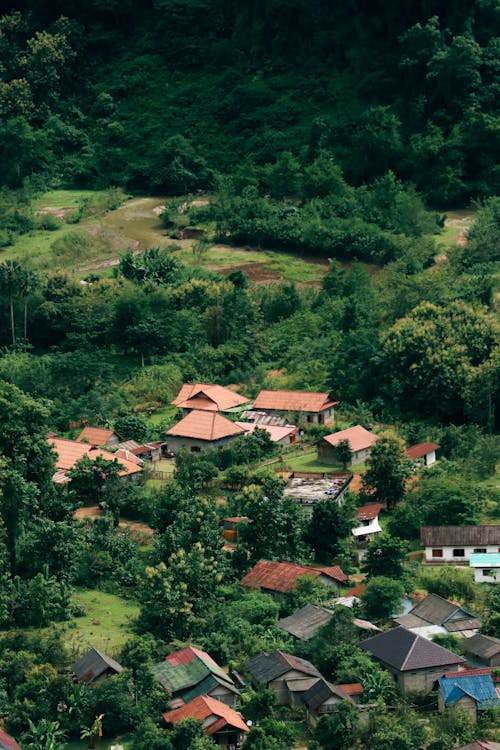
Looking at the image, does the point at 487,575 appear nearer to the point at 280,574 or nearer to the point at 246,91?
the point at 280,574

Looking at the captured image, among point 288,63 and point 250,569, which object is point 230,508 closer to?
point 250,569

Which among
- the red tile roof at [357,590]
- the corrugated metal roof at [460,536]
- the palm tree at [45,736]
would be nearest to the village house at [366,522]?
the corrugated metal roof at [460,536]

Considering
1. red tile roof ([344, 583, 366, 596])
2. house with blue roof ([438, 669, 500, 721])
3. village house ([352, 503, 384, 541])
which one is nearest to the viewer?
house with blue roof ([438, 669, 500, 721])


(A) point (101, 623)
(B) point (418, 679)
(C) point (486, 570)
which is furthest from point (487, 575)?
(A) point (101, 623)

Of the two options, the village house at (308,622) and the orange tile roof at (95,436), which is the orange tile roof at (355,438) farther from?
the village house at (308,622)

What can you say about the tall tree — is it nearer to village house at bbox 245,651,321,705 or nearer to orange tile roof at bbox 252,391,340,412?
orange tile roof at bbox 252,391,340,412

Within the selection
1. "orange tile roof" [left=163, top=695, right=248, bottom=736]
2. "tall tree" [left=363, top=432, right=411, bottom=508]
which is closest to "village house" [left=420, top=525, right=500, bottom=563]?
"tall tree" [left=363, top=432, right=411, bottom=508]
